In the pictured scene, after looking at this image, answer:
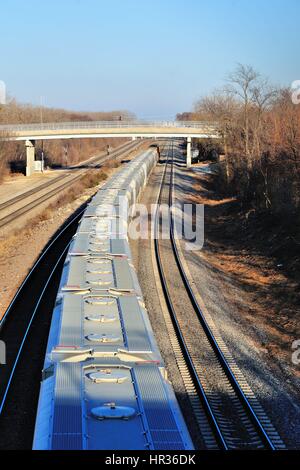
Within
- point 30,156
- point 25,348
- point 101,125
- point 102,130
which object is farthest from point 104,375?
point 30,156

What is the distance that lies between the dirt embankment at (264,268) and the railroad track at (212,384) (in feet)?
4.83

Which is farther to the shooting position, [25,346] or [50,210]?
[50,210]

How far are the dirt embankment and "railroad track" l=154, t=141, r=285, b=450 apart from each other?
1.47 metres

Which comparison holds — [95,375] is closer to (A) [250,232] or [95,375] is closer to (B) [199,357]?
(B) [199,357]

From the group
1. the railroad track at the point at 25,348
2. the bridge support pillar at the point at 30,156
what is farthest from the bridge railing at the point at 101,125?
the railroad track at the point at 25,348

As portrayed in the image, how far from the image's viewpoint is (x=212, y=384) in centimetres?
1206

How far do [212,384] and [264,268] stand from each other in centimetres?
1071

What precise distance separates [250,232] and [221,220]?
19.3 ft

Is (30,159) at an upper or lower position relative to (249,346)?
upper

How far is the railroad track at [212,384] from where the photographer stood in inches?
394

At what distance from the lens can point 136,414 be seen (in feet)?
23.6

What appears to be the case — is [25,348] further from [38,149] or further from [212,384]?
[38,149]

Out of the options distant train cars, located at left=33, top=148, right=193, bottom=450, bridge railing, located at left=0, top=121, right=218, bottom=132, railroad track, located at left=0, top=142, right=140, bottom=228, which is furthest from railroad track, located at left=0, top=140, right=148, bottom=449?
bridge railing, located at left=0, top=121, right=218, bottom=132

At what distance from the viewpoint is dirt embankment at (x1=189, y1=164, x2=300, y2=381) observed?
15352 mm
